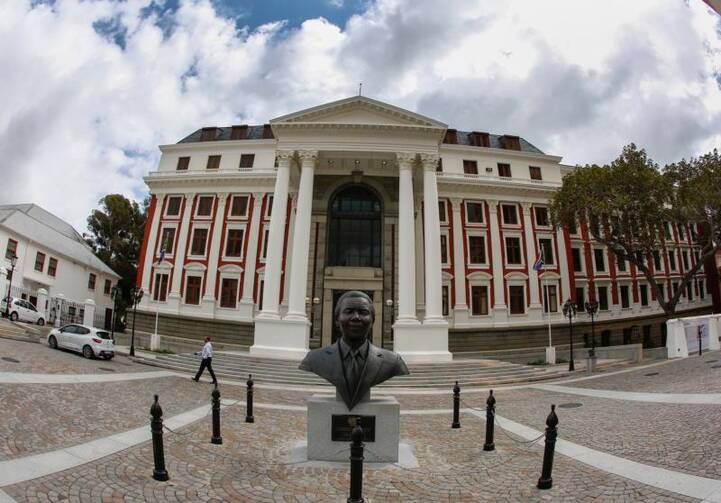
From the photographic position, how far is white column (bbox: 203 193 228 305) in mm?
32500

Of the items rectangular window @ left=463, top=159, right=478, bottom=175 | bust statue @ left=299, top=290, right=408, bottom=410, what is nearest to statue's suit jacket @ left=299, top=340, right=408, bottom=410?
bust statue @ left=299, top=290, right=408, bottom=410

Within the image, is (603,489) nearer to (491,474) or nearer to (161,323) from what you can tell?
(491,474)

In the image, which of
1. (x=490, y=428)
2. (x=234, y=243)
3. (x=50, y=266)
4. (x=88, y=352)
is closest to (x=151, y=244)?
(x=234, y=243)

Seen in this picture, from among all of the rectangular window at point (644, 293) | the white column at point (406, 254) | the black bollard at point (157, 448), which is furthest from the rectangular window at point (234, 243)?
the rectangular window at point (644, 293)

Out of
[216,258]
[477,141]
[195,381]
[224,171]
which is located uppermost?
[477,141]

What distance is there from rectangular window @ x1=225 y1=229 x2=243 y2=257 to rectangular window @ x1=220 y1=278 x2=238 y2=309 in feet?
7.37

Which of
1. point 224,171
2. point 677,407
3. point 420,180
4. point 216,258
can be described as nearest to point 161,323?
point 216,258

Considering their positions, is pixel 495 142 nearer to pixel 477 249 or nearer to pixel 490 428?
pixel 477 249

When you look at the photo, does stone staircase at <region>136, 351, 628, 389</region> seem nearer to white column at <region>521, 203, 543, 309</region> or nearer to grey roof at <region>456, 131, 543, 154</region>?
white column at <region>521, 203, 543, 309</region>

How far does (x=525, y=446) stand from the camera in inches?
292

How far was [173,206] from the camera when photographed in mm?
35344

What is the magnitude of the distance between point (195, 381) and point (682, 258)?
166 feet

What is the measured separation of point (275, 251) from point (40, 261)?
2759cm

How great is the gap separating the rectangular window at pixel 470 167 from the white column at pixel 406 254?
42.0 ft
